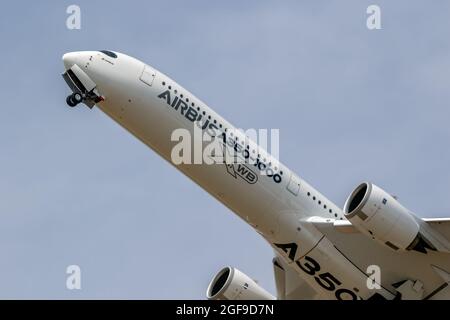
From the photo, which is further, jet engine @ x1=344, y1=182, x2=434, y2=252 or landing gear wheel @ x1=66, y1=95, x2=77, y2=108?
landing gear wheel @ x1=66, y1=95, x2=77, y2=108

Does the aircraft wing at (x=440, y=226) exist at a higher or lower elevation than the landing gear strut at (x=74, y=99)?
lower

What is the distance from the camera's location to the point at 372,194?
3406 centimetres

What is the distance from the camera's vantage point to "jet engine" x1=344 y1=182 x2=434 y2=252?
3406 centimetres

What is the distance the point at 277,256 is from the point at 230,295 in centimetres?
241

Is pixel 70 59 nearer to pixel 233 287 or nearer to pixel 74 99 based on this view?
pixel 74 99

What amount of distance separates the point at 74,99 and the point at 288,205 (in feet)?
26.9

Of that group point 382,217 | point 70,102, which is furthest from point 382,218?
point 70,102

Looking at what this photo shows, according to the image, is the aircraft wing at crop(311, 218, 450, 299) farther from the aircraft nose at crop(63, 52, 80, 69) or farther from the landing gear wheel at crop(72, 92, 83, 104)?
the aircraft nose at crop(63, 52, 80, 69)

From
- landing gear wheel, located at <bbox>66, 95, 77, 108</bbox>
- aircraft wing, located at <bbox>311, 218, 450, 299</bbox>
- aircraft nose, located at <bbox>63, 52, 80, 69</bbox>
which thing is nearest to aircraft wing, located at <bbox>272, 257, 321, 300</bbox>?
aircraft wing, located at <bbox>311, 218, 450, 299</bbox>

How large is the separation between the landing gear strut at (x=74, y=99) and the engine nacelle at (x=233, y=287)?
9.84 metres

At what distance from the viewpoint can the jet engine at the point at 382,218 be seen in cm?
3406

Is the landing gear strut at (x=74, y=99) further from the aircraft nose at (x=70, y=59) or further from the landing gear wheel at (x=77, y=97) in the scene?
the aircraft nose at (x=70, y=59)

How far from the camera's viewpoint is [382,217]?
112ft

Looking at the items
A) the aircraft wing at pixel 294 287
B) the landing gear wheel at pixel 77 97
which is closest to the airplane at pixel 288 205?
the landing gear wheel at pixel 77 97
